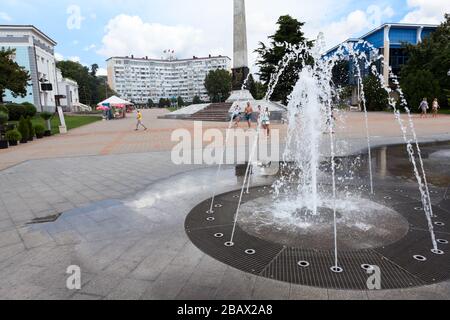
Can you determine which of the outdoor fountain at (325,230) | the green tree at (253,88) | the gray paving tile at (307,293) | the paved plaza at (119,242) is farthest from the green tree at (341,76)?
the gray paving tile at (307,293)

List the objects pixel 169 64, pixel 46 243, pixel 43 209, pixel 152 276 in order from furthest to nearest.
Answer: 1. pixel 169 64
2. pixel 43 209
3. pixel 46 243
4. pixel 152 276

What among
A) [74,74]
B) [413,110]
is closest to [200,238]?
[413,110]

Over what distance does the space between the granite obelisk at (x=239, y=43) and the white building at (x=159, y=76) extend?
116 meters

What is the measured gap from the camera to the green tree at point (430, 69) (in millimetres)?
35250

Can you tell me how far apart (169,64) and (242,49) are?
13670cm

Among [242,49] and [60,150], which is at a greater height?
[242,49]

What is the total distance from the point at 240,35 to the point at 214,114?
29.0ft

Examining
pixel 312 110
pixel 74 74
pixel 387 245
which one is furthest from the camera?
pixel 74 74

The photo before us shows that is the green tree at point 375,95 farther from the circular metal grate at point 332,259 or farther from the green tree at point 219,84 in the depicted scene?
the green tree at point 219,84

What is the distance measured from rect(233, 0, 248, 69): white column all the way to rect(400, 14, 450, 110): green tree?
62.4 ft

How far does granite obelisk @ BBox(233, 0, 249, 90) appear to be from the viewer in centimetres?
3388

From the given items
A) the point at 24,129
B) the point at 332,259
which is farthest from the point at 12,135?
the point at 332,259

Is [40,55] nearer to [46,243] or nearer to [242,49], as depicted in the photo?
[242,49]
